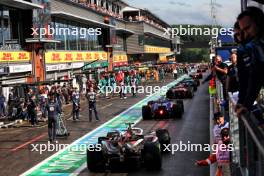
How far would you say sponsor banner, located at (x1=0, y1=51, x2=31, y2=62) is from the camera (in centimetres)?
3001

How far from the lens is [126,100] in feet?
120

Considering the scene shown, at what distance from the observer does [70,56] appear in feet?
146

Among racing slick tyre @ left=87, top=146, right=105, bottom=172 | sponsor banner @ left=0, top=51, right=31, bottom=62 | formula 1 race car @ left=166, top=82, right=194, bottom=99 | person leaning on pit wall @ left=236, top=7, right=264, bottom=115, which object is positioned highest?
sponsor banner @ left=0, top=51, right=31, bottom=62

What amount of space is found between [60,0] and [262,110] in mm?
39129

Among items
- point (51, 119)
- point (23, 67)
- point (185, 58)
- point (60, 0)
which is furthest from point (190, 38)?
point (51, 119)

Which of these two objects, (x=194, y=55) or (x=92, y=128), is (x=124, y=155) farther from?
(x=194, y=55)

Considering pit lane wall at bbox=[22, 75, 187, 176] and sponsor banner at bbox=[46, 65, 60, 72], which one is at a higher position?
sponsor banner at bbox=[46, 65, 60, 72]

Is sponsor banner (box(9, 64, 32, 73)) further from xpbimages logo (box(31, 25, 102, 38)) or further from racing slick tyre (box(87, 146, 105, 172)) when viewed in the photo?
racing slick tyre (box(87, 146, 105, 172))

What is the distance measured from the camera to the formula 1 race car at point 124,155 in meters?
12.6

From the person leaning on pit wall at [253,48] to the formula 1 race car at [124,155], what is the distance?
8.92 m

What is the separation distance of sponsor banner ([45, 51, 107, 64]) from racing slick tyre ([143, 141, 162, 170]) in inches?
1029

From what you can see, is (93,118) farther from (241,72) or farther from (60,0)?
(241,72)

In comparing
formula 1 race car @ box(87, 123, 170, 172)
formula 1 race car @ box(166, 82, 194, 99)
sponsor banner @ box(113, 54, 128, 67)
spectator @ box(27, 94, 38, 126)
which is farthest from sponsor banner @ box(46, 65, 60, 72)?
formula 1 race car @ box(87, 123, 170, 172)

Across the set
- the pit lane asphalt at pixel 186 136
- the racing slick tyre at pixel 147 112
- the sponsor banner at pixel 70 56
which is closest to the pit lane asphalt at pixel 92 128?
the pit lane asphalt at pixel 186 136
